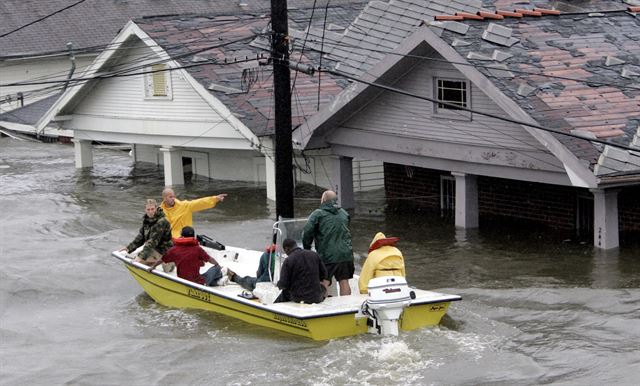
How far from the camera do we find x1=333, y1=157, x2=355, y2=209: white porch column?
26016mm

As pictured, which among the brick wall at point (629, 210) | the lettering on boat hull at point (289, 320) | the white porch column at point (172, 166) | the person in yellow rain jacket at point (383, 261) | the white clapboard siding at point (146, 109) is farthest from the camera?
the white porch column at point (172, 166)

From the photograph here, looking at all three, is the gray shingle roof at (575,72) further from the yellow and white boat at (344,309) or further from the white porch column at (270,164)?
the white porch column at (270,164)

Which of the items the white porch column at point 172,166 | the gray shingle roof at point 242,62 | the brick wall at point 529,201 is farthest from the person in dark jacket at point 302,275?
the white porch column at point 172,166

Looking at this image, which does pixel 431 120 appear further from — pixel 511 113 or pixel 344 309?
pixel 344 309

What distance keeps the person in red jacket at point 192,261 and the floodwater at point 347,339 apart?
543 millimetres

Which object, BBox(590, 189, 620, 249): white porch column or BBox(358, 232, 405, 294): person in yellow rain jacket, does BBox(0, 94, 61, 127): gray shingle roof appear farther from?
BBox(358, 232, 405, 294): person in yellow rain jacket

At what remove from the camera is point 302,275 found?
16.6 meters

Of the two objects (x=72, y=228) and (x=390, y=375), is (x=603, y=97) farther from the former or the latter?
(x=72, y=228)

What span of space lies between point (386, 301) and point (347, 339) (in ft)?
2.71

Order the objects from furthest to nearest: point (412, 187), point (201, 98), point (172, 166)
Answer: point (172, 166) < point (201, 98) < point (412, 187)

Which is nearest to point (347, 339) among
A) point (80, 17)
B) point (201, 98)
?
point (201, 98)

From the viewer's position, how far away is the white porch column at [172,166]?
101ft

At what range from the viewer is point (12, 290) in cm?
2120

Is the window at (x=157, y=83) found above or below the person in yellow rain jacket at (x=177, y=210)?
above
